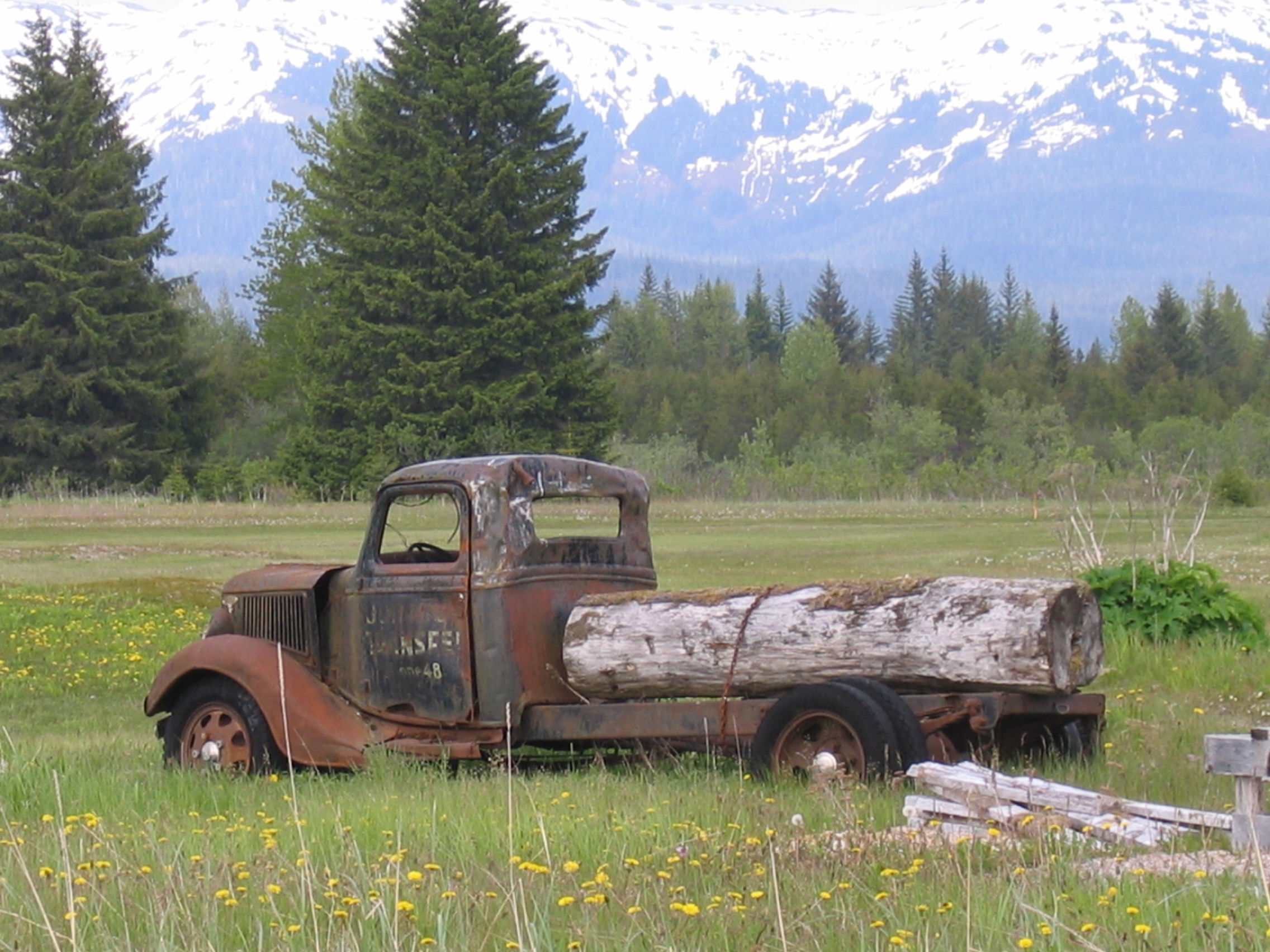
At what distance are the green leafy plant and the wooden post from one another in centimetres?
758

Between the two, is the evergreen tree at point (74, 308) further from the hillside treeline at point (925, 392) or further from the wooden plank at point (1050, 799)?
the wooden plank at point (1050, 799)

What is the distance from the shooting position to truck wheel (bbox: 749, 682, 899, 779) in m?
7.75

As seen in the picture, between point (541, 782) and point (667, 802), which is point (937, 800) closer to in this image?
point (667, 802)

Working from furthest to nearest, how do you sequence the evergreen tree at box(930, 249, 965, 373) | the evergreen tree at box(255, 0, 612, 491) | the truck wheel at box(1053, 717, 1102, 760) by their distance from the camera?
the evergreen tree at box(930, 249, 965, 373), the evergreen tree at box(255, 0, 612, 491), the truck wheel at box(1053, 717, 1102, 760)

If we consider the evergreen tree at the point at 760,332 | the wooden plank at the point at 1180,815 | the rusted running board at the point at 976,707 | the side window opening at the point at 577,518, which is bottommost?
the wooden plank at the point at 1180,815

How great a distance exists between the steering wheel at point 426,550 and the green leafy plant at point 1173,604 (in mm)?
5956

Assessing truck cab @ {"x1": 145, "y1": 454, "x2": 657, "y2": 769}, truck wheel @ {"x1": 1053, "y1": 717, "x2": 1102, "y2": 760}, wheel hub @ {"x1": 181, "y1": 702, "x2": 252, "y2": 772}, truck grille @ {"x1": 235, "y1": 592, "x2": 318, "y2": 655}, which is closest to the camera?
truck wheel @ {"x1": 1053, "y1": 717, "x2": 1102, "y2": 760}

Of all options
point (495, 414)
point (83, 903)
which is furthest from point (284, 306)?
point (83, 903)

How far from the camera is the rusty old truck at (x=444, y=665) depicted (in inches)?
361

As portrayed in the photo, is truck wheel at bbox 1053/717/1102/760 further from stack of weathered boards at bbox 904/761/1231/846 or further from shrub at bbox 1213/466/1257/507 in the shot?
shrub at bbox 1213/466/1257/507

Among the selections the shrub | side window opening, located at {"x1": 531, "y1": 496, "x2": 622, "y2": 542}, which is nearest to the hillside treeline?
the shrub

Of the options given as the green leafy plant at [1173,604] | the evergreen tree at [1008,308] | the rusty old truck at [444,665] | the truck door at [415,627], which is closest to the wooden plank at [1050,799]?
the rusty old truck at [444,665]

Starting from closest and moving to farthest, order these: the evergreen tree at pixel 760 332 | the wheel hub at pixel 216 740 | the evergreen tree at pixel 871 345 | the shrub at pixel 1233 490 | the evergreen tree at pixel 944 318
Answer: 1. the wheel hub at pixel 216 740
2. the shrub at pixel 1233 490
3. the evergreen tree at pixel 944 318
4. the evergreen tree at pixel 871 345
5. the evergreen tree at pixel 760 332

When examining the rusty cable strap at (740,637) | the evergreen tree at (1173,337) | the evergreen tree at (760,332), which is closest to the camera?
the rusty cable strap at (740,637)
